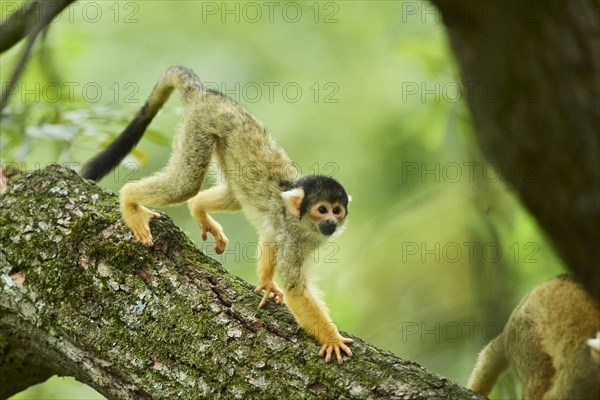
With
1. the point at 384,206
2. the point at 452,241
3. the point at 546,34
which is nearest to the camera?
the point at 546,34

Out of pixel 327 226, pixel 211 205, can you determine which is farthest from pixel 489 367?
pixel 211 205

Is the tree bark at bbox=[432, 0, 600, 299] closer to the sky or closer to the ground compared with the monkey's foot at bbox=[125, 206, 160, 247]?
closer to the sky

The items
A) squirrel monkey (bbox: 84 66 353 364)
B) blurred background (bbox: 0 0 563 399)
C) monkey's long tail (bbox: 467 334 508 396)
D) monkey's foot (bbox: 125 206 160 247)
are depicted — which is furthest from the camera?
blurred background (bbox: 0 0 563 399)

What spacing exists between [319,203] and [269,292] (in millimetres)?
917

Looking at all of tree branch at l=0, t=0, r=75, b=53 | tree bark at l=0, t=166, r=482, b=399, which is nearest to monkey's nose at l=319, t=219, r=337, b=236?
tree bark at l=0, t=166, r=482, b=399

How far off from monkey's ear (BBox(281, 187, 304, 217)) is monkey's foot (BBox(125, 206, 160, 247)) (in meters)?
1.03

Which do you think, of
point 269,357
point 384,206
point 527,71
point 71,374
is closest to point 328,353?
point 269,357

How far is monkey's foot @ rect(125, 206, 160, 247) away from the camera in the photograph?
13.4ft

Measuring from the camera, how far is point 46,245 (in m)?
4.06

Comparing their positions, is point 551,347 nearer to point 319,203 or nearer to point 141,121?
point 319,203

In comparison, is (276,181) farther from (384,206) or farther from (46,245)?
(384,206)

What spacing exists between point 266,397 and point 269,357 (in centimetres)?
21

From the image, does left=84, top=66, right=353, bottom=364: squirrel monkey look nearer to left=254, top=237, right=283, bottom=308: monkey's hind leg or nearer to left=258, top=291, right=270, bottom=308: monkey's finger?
left=254, top=237, right=283, bottom=308: monkey's hind leg

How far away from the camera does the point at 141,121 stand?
5.65 metres
